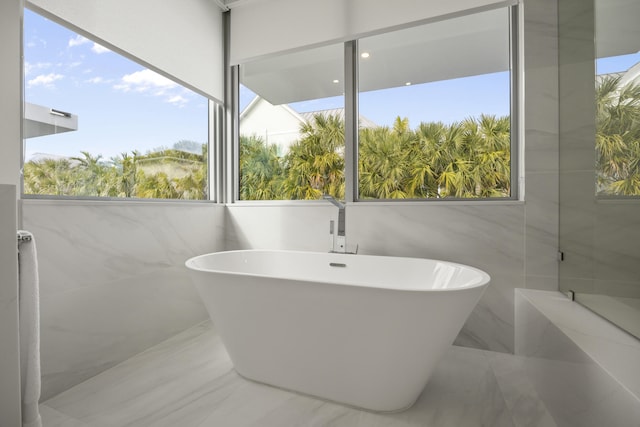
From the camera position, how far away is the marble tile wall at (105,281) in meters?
1.51

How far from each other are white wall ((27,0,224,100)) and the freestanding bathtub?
4.61 ft

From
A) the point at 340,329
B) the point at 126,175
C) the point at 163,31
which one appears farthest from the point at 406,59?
the point at 126,175

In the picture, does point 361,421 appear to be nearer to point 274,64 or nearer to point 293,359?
point 293,359

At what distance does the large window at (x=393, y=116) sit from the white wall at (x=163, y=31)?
1.24 feet

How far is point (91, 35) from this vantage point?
5.67 feet

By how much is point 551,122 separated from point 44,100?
276 centimetres

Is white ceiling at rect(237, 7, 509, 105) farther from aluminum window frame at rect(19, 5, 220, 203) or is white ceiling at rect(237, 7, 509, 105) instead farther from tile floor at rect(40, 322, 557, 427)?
tile floor at rect(40, 322, 557, 427)

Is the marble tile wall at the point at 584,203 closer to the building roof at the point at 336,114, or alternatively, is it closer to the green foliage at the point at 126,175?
the building roof at the point at 336,114

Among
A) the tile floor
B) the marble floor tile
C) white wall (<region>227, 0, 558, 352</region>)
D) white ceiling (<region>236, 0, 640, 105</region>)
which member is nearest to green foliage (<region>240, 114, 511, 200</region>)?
white wall (<region>227, 0, 558, 352</region>)

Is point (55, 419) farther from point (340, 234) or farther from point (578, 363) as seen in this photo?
point (578, 363)

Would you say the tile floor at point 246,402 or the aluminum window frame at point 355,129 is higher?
the aluminum window frame at point 355,129

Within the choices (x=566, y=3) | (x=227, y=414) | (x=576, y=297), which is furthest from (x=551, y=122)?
(x=227, y=414)

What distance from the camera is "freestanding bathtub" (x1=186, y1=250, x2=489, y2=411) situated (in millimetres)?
1238

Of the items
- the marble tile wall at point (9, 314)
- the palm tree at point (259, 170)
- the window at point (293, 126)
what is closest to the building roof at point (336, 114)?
the window at point (293, 126)
